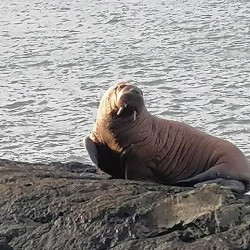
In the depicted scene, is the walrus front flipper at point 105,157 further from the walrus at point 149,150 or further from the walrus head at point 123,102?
the walrus head at point 123,102

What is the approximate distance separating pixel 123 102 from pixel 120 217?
1435 millimetres

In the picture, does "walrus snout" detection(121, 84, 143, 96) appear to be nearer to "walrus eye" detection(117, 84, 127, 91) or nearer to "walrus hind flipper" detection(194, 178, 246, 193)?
"walrus eye" detection(117, 84, 127, 91)

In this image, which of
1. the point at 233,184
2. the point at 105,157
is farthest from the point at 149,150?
the point at 233,184

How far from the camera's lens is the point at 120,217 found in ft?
11.2

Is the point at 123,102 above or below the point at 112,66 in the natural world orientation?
above

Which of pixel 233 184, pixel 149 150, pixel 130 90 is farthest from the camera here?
pixel 149 150

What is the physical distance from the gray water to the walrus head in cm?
219

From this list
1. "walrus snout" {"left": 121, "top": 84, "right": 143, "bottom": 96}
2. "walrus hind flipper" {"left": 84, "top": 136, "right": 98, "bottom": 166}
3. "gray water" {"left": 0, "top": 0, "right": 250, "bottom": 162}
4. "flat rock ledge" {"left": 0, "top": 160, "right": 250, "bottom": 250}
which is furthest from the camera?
"gray water" {"left": 0, "top": 0, "right": 250, "bottom": 162}

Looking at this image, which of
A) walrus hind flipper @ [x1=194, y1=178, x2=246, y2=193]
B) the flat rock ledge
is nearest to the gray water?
walrus hind flipper @ [x1=194, y1=178, x2=246, y2=193]

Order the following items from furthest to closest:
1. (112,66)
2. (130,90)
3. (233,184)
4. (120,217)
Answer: (112,66) → (130,90) → (233,184) → (120,217)

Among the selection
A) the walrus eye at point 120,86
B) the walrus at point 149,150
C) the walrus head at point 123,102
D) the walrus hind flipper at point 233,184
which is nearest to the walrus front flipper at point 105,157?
the walrus at point 149,150

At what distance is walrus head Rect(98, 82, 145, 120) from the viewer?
4.73m

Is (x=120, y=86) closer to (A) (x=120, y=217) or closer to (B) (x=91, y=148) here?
(B) (x=91, y=148)

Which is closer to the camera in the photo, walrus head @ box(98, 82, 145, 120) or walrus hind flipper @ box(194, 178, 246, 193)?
walrus hind flipper @ box(194, 178, 246, 193)
